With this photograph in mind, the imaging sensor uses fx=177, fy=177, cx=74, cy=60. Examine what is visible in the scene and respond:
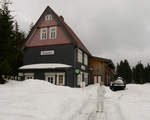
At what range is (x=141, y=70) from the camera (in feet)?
255

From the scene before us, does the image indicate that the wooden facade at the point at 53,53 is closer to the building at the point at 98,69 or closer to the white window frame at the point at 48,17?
the white window frame at the point at 48,17

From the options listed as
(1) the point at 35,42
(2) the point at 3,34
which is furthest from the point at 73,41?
(2) the point at 3,34

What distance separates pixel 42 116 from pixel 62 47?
19068 mm

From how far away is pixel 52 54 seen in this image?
26.6 metres

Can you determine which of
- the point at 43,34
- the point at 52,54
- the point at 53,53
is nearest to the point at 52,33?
the point at 43,34

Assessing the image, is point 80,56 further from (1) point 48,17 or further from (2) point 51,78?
(1) point 48,17

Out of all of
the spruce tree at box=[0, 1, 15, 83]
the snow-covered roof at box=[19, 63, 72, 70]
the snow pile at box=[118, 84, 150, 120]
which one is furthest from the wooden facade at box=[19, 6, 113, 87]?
the snow pile at box=[118, 84, 150, 120]

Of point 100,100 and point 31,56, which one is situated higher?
point 31,56

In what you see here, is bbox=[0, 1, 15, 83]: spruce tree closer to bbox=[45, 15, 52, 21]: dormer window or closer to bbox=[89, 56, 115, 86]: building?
bbox=[45, 15, 52, 21]: dormer window

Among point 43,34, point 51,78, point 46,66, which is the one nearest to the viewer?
point 46,66

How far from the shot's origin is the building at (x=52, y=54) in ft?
82.3

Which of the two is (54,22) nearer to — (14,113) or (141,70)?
(14,113)

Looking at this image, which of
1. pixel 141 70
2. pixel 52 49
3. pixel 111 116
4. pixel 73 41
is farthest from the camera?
pixel 141 70

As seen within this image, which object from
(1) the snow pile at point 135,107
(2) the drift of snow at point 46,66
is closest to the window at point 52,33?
(2) the drift of snow at point 46,66
